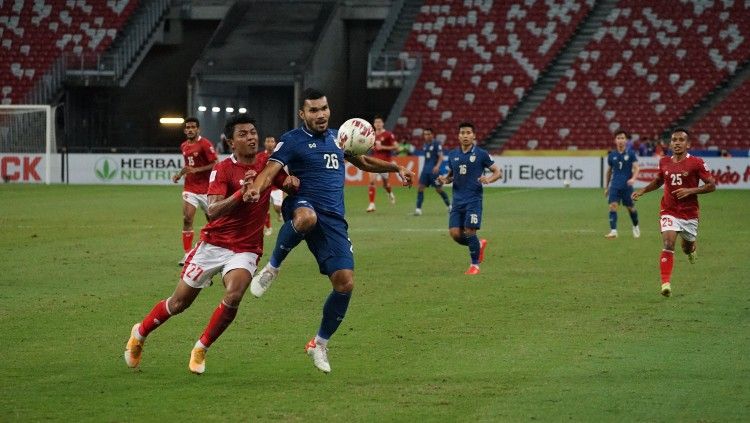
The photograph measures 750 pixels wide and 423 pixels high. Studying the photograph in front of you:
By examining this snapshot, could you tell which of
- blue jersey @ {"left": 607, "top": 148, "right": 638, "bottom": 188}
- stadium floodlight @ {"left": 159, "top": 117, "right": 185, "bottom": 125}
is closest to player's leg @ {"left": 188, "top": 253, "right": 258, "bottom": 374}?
blue jersey @ {"left": 607, "top": 148, "right": 638, "bottom": 188}

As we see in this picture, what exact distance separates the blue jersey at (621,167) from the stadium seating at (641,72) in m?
22.9

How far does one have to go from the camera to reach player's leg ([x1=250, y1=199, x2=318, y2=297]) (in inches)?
379

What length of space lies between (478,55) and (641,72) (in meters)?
7.21

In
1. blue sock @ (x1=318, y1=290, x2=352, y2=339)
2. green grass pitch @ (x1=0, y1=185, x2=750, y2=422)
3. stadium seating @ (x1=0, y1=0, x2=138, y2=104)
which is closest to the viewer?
green grass pitch @ (x1=0, y1=185, x2=750, y2=422)

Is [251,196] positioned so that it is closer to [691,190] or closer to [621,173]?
[691,190]

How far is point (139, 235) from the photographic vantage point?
78.3 ft

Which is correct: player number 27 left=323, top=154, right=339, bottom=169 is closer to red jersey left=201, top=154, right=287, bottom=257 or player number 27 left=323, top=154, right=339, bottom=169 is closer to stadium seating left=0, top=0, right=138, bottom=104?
red jersey left=201, top=154, right=287, bottom=257

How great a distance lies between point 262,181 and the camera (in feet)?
30.1

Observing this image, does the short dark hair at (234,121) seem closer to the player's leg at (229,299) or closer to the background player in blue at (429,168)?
the player's leg at (229,299)

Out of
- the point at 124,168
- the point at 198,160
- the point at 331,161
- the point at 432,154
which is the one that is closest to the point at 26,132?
the point at 124,168

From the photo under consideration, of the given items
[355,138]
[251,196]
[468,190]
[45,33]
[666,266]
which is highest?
[45,33]

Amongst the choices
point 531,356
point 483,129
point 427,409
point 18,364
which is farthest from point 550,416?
point 483,129

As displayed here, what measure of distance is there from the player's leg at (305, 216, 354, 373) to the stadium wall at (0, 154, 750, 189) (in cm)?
3376

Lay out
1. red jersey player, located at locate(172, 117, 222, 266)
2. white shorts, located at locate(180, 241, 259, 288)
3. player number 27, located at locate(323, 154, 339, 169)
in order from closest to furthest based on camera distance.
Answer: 1. white shorts, located at locate(180, 241, 259, 288)
2. player number 27, located at locate(323, 154, 339, 169)
3. red jersey player, located at locate(172, 117, 222, 266)
